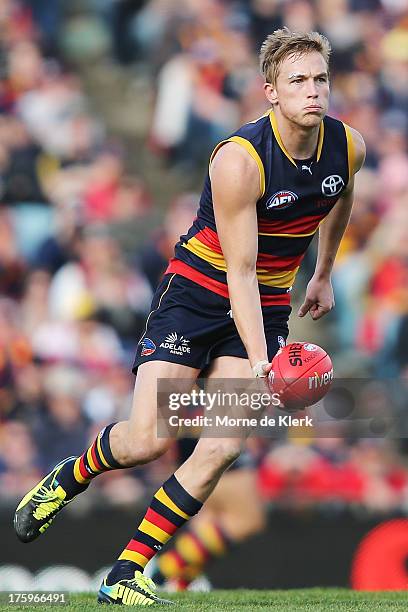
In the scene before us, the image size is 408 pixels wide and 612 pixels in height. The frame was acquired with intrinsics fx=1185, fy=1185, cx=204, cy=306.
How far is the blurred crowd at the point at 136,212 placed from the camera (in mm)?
9172

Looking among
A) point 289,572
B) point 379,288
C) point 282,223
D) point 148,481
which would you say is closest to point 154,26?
point 379,288

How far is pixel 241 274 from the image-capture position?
17.1 ft

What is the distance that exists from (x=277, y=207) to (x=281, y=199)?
0.04m

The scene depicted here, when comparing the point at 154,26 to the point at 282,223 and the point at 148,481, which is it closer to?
the point at 148,481

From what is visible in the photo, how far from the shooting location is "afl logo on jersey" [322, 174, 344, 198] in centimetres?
552

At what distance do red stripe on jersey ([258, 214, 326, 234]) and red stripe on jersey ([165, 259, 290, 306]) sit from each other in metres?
0.33

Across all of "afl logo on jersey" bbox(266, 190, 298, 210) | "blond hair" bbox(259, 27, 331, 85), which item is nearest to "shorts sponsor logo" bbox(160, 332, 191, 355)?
"afl logo on jersey" bbox(266, 190, 298, 210)

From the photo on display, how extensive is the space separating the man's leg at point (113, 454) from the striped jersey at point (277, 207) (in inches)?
20.7

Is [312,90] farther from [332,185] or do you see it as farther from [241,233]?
[241,233]

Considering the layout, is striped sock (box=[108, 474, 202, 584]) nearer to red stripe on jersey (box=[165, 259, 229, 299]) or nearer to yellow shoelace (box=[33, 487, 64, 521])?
yellow shoelace (box=[33, 487, 64, 521])

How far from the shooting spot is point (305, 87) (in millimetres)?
5195

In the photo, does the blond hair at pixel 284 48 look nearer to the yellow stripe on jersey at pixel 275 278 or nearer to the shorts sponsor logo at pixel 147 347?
the yellow stripe on jersey at pixel 275 278

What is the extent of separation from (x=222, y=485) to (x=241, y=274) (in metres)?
2.91

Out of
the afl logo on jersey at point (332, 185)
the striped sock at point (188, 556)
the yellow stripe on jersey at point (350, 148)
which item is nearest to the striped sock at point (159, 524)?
the striped sock at point (188, 556)
